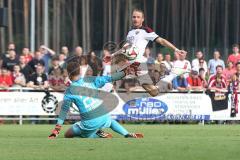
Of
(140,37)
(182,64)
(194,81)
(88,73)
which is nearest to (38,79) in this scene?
(88,73)

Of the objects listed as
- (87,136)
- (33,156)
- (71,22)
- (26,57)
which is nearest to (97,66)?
(26,57)

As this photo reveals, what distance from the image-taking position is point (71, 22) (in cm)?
3200

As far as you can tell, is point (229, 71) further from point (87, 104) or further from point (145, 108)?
point (87, 104)

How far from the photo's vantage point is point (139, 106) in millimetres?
24062

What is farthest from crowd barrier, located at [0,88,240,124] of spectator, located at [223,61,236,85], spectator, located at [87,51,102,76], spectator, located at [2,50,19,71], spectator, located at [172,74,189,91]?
spectator, located at [2,50,19,71]

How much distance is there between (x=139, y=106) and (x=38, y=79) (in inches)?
123

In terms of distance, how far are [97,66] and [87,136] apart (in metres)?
9.97

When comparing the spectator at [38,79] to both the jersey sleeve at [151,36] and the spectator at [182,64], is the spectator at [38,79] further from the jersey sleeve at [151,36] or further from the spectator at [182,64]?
the jersey sleeve at [151,36]

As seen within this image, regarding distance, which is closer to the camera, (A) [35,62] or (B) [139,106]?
(B) [139,106]

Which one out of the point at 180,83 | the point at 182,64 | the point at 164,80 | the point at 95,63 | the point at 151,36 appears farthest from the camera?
the point at 95,63

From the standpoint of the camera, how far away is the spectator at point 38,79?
2419 cm

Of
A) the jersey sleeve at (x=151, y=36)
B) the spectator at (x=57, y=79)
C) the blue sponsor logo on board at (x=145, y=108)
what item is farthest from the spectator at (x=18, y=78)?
the jersey sleeve at (x=151, y=36)

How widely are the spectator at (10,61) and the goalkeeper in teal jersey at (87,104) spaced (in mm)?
10070

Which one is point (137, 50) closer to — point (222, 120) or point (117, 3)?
point (222, 120)
